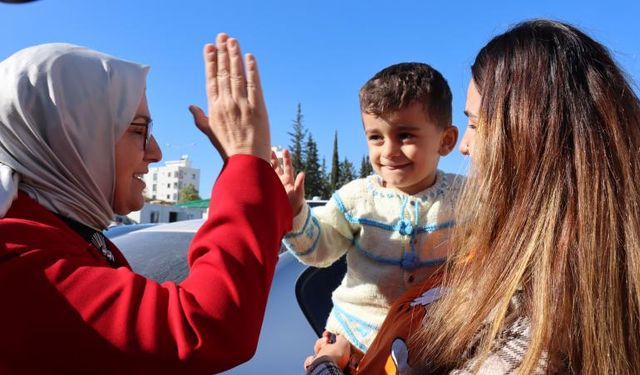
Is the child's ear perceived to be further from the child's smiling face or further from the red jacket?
the red jacket

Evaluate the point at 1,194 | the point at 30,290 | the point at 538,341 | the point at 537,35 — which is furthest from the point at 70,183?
the point at 537,35

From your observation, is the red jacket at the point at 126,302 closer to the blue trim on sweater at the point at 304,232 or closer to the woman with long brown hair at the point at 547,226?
the woman with long brown hair at the point at 547,226

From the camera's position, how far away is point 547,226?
1.10m

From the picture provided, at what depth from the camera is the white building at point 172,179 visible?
3986 inches

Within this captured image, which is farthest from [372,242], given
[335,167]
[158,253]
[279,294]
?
[335,167]

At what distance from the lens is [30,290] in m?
0.98

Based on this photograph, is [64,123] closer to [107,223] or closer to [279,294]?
[107,223]

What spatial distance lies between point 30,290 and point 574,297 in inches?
40.5

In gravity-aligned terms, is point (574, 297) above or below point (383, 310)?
above

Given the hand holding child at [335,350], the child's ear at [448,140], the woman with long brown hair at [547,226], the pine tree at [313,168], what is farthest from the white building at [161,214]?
the woman with long brown hair at [547,226]

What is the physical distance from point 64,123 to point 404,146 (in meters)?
1.28

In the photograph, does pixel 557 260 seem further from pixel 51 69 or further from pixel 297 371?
pixel 297 371

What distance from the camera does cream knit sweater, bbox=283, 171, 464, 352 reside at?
6.65ft

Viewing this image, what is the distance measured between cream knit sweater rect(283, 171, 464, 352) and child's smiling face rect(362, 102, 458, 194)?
7 centimetres
